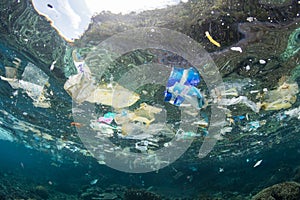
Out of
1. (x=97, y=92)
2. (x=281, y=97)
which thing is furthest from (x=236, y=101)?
(x=97, y=92)

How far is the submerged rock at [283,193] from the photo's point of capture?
1141 centimetres

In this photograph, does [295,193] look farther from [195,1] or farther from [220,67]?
[195,1]

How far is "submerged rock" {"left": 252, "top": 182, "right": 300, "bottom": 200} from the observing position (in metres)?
11.4

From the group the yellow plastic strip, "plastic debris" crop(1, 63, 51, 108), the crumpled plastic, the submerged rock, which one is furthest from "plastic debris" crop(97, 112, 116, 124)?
the submerged rock

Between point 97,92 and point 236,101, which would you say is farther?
point 236,101

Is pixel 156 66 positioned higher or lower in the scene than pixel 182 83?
higher

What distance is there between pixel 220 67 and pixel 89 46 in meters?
5.35

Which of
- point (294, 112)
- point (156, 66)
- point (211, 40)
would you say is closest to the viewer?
point (211, 40)

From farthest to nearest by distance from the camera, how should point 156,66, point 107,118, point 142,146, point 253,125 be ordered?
point 142,146, point 253,125, point 107,118, point 156,66

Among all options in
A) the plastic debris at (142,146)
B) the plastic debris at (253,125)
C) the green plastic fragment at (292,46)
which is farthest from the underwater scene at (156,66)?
the plastic debris at (142,146)

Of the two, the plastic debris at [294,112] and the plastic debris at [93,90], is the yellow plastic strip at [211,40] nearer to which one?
the plastic debris at [93,90]

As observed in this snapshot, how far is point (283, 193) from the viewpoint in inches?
458

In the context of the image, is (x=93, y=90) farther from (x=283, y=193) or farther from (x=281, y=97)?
(x=283, y=193)

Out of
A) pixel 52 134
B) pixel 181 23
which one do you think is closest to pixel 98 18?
pixel 181 23
